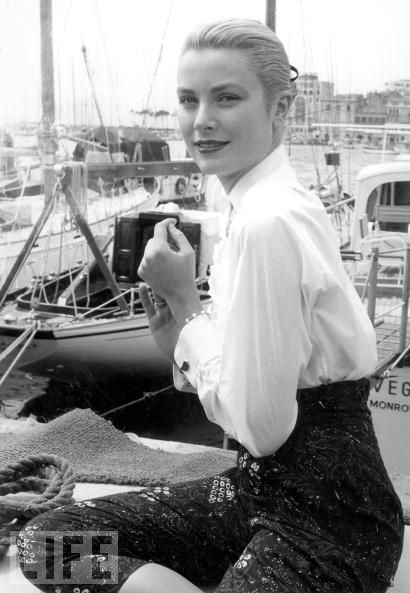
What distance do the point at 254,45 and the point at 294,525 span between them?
95 centimetres

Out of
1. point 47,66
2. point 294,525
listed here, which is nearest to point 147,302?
point 294,525

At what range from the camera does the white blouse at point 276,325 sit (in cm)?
150

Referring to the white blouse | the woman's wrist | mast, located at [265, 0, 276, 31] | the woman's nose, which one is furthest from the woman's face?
mast, located at [265, 0, 276, 31]

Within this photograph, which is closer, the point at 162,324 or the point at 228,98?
the point at 228,98

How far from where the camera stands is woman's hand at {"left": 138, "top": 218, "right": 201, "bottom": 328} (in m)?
1.73

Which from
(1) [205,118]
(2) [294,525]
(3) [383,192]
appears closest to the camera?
(2) [294,525]

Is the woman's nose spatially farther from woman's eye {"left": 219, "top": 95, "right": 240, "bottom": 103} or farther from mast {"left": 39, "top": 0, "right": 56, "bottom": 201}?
mast {"left": 39, "top": 0, "right": 56, "bottom": 201}

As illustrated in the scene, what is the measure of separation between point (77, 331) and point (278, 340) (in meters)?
9.02

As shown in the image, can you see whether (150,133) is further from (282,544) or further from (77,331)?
(282,544)

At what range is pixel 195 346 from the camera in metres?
1.68

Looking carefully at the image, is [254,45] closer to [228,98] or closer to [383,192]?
[228,98]

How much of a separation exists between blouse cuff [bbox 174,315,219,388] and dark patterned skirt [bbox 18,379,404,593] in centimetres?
20

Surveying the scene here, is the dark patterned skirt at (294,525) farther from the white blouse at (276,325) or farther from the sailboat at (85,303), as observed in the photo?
the sailboat at (85,303)

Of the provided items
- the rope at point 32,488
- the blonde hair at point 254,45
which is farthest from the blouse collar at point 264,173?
the rope at point 32,488
